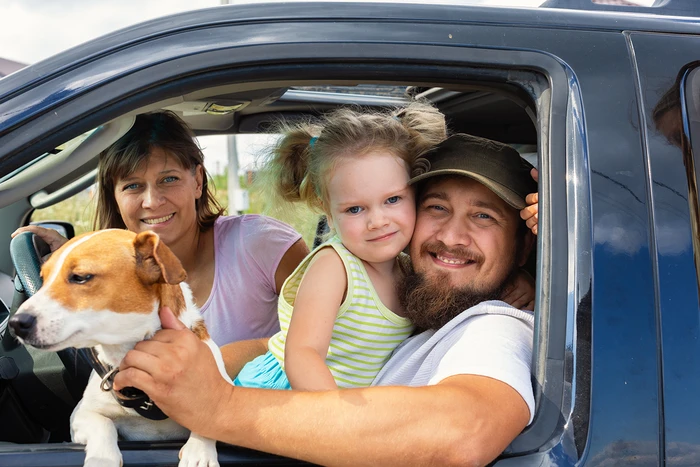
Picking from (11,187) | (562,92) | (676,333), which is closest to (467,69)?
(562,92)

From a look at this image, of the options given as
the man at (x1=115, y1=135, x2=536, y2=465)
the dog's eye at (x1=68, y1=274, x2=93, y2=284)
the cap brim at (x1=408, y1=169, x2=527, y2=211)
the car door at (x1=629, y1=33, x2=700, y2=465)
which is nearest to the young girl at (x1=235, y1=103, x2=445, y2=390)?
the cap brim at (x1=408, y1=169, x2=527, y2=211)

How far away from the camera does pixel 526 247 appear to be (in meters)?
2.11

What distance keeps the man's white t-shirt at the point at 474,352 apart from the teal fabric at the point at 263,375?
31 centimetres

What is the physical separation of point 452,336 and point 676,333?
557 mm

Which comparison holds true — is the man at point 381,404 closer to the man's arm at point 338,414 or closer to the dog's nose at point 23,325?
the man's arm at point 338,414

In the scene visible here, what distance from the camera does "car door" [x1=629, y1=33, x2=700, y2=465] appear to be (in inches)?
52.1

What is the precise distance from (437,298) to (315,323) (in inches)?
14.3

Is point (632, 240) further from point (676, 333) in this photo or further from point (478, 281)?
point (478, 281)

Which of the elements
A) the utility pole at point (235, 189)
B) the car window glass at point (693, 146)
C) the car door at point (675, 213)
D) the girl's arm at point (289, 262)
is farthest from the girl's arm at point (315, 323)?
the utility pole at point (235, 189)

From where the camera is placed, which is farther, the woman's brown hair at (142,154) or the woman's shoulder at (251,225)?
the woman's shoulder at (251,225)

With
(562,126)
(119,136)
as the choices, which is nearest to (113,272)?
(119,136)

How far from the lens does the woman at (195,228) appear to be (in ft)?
7.98

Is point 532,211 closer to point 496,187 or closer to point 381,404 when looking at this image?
point 496,187

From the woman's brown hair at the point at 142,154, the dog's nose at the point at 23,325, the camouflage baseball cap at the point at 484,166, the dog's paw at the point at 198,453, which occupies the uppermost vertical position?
the woman's brown hair at the point at 142,154
